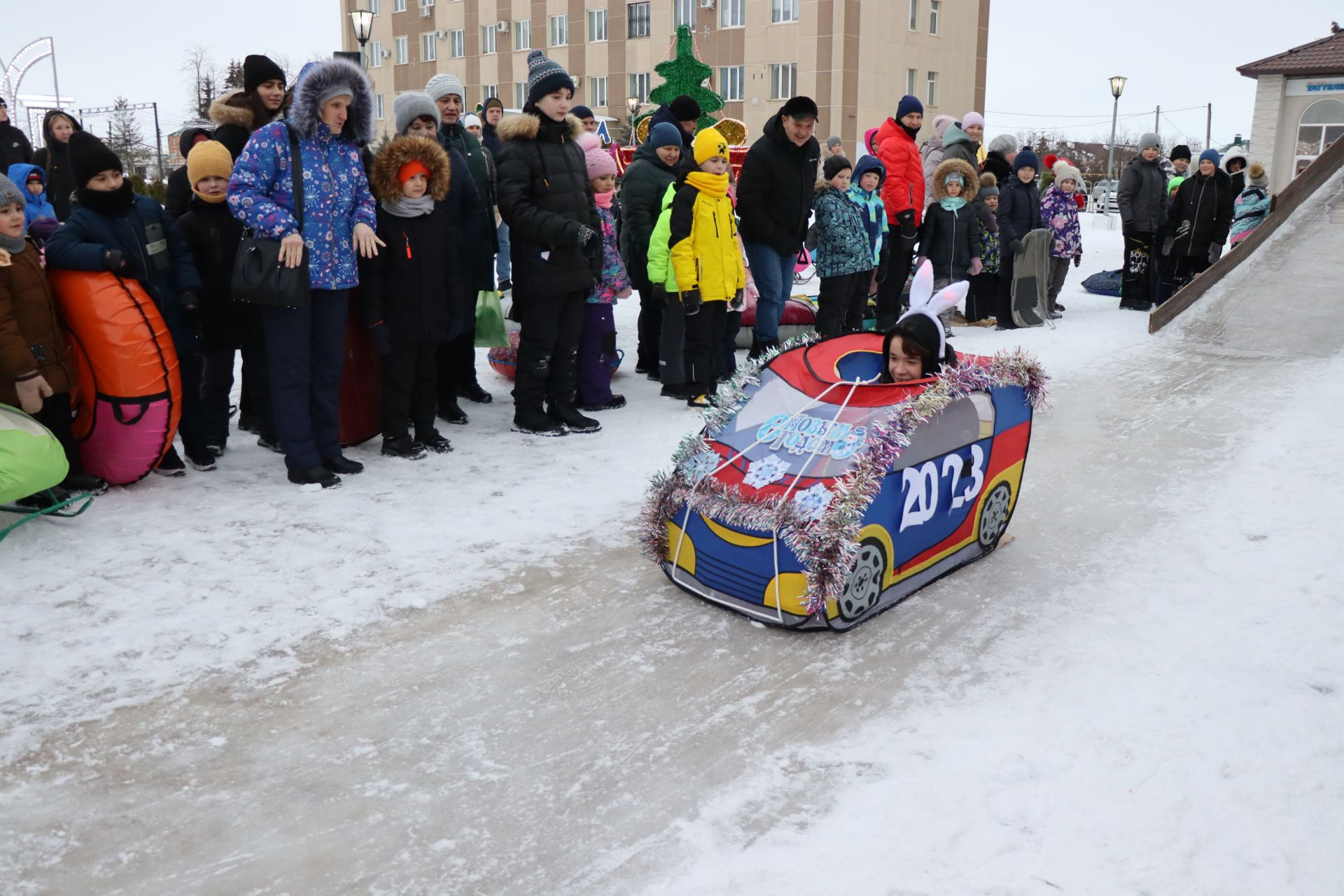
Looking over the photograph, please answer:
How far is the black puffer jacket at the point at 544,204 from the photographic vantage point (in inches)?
254

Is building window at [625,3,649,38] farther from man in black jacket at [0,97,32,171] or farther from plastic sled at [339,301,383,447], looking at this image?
plastic sled at [339,301,383,447]

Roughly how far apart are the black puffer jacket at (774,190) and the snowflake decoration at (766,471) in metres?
4.11

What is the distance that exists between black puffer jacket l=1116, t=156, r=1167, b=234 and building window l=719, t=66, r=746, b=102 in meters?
29.3

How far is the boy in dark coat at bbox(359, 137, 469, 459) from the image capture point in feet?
19.4

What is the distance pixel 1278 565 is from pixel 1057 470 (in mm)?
1583

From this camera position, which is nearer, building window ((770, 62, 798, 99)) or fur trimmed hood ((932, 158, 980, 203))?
fur trimmed hood ((932, 158, 980, 203))

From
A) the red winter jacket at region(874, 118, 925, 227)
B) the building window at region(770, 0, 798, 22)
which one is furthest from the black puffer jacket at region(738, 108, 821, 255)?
the building window at region(770, 0, 798, 22)

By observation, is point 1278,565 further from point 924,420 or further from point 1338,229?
point 1338,229

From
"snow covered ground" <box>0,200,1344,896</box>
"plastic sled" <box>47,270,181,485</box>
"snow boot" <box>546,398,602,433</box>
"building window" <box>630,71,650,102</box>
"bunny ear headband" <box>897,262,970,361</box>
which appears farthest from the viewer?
"building window" <box>630,71,650,102</box>

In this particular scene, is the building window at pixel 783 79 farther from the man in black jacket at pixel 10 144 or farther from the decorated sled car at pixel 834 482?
the decorated sled car at pixel 834 482

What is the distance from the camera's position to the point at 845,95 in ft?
124

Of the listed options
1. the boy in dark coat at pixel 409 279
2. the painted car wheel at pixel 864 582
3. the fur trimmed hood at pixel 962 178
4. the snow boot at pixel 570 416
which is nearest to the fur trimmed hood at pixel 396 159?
the boy in dark coat at pixel 409 279

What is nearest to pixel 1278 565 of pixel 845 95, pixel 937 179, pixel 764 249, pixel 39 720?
pixel 764 249

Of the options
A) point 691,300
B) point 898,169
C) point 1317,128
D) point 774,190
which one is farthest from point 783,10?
point 691,300
